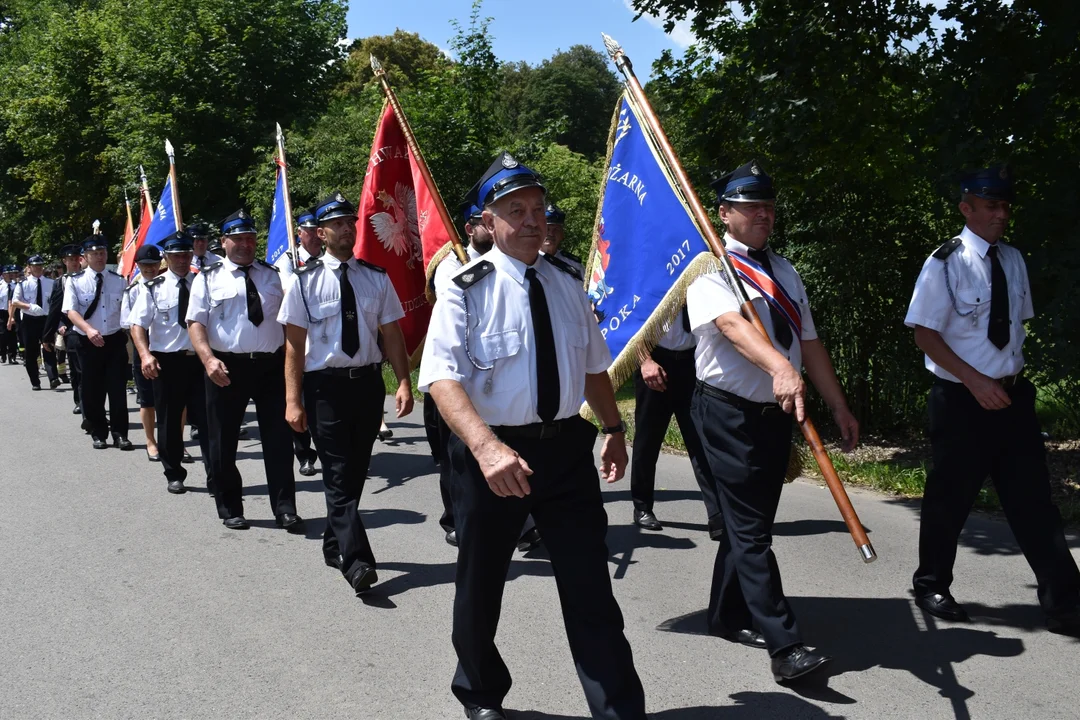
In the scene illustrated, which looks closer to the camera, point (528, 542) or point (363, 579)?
point (363, 579)

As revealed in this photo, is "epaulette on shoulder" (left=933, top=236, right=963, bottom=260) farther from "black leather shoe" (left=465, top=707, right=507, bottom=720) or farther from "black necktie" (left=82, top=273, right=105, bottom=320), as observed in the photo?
"black necktie" (left=82, top=273, right=105, bottom=320)

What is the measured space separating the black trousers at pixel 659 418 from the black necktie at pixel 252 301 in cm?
277

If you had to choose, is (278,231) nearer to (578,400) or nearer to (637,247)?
(637,247)

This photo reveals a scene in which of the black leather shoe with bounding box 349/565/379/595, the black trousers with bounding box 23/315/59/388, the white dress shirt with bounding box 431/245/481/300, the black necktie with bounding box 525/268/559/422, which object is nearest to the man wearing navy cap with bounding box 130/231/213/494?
the white dress shirt with bounding box 431/245/481/300

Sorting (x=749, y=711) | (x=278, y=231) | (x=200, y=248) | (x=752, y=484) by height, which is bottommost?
(x=749, y=711)

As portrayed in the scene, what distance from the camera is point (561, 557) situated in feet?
12.8

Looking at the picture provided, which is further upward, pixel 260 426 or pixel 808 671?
pixel 260 426

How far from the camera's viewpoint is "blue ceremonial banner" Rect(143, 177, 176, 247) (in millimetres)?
11930

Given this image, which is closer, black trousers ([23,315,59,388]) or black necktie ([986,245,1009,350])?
black necktie ([986,245,1009,350])

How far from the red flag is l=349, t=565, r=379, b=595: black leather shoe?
2.21 meters

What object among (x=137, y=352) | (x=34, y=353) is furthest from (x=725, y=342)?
(x=34, y=353)

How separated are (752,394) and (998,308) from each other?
134 cm

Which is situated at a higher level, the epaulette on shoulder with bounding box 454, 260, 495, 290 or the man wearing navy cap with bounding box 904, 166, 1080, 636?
the epaulette on shoulder with bounding box 454, 260, 495, 290

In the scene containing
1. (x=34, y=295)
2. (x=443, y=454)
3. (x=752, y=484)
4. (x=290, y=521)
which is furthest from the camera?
(x=34, y=295)
